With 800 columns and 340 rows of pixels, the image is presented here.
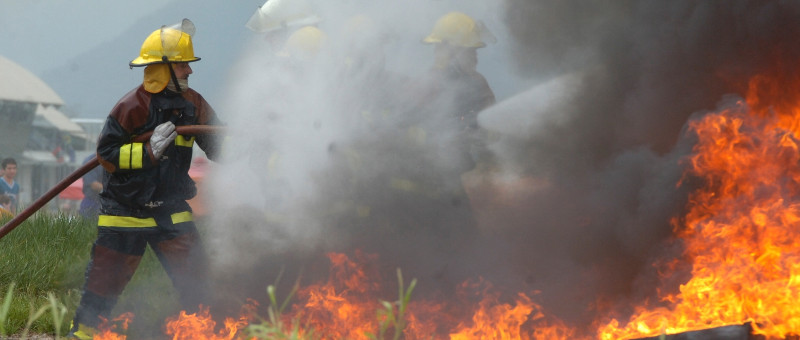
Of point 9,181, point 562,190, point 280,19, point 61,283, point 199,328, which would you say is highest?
point 280,19

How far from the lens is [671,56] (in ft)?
16.0

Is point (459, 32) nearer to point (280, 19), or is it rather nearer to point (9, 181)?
point (280, 19)

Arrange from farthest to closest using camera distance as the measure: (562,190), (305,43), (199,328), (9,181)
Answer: (9,181)
(305,43)
(562,190)
(199,328)

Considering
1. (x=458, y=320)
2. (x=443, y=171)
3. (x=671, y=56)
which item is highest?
(x=671, y=56)

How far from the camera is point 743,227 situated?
4.36m

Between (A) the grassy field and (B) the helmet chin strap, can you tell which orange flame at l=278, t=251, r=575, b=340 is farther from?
(B) the helmet chin strap

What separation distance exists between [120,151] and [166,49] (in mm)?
641

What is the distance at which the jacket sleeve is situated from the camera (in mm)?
4637

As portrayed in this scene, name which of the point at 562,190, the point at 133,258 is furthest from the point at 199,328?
the point at 562,190

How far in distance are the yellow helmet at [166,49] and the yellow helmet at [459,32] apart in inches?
63.2

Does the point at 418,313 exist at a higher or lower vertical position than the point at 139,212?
lower

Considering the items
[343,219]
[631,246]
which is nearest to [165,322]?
[343,219]

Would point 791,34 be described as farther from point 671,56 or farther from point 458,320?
point 458,320

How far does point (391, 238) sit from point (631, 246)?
1.36 metres
